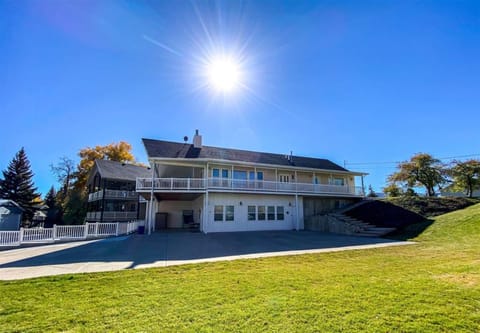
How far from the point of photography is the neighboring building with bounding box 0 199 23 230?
1811 cm

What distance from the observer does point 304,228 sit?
62.6ft

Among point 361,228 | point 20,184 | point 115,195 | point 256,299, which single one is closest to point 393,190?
point 361,228

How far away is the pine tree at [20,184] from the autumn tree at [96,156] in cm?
534

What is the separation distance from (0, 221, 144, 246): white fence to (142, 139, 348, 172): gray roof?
219 inches

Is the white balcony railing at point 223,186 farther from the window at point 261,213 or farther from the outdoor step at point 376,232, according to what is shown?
the outdoor step at point 376,232

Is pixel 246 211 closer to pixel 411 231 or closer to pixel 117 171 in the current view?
pixel 411 231

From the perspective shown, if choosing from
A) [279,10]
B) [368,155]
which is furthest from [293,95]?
[368,155]

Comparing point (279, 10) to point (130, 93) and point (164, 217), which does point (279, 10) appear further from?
point (164, 217)

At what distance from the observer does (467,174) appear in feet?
77.4

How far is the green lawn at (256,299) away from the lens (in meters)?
3.01

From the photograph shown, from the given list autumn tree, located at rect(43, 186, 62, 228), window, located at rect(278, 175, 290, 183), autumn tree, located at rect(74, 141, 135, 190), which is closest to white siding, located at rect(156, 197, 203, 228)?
window, located at rect(278, 175, 290, 183)

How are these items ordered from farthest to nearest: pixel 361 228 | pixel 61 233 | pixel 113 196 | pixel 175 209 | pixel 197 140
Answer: pixel 113 196 < pixel 175 209 < pixel 197 140 < pixel 361 228 < pixel 61 233

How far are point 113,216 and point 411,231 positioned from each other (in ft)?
88.3

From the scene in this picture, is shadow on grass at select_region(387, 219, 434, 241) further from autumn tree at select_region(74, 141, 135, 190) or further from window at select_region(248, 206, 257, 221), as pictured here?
autumn tree at select_region(74, 141, 135, 190)
